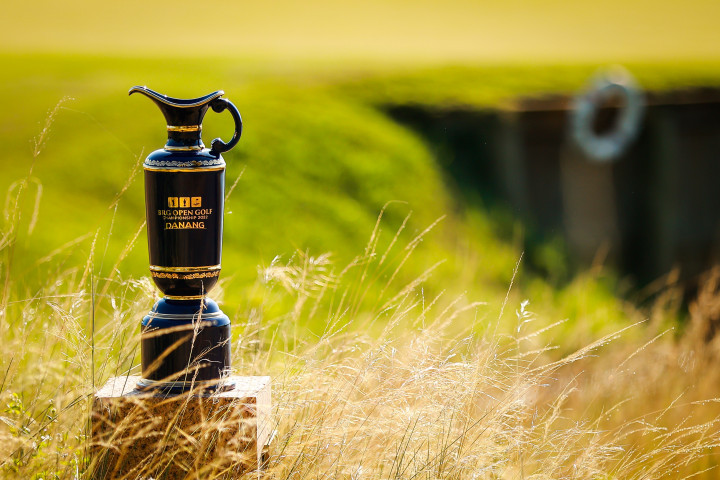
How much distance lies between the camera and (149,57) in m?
16.3

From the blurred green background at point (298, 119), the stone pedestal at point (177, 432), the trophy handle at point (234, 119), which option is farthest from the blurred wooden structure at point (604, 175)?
the stone pedestal at point (177, 432)

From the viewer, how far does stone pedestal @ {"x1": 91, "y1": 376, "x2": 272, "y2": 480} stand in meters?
2.81

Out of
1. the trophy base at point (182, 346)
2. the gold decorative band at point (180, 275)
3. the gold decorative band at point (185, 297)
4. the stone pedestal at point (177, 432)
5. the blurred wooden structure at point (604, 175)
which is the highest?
the gold decorative band at point (180, 275)

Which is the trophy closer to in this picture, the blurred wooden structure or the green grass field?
the green grass field

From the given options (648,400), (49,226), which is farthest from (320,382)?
(49,226)

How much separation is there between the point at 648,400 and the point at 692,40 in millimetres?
17614

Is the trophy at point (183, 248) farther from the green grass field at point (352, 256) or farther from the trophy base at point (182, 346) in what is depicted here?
the green grass field at point (352, 256)

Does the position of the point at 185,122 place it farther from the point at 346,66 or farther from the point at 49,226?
the point at 346,66

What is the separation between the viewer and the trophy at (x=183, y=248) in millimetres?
2910

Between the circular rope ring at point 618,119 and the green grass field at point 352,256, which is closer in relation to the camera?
the green grass field at point 352,256

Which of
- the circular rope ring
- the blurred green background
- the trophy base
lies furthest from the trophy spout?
the circular rope ring

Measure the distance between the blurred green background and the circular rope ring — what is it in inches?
42.4

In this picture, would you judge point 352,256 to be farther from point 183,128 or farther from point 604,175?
point 183,128

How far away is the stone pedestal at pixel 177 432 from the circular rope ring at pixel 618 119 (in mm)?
10110
